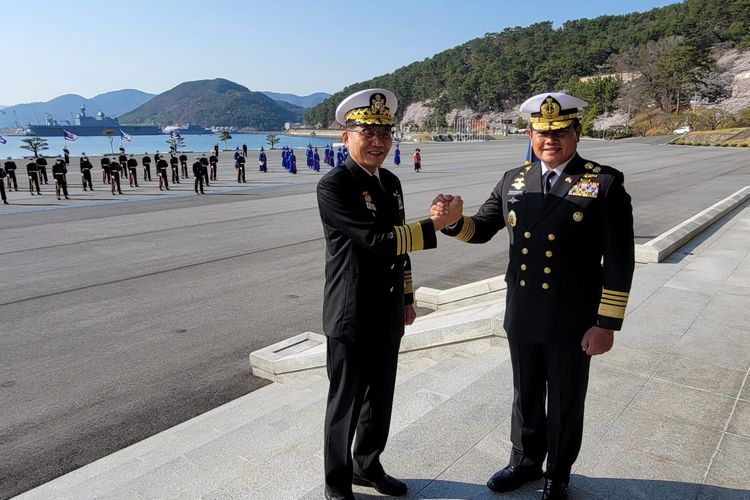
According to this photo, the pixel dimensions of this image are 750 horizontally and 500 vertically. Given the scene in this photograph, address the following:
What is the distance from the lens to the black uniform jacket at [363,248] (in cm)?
244

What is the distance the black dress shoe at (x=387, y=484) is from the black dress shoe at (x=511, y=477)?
1.60 feet

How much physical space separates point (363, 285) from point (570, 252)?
3.44ft

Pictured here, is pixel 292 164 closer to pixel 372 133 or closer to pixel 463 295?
pixel 463 295

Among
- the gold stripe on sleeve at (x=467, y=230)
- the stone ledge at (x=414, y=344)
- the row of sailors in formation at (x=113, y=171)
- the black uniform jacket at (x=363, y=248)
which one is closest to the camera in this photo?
the black uniform jacket at (x=363, y=248)

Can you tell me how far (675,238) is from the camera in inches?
328

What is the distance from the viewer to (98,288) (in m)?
7.93

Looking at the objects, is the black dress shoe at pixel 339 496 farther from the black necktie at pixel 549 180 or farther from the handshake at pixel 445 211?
the black necktie at pixel 549 180

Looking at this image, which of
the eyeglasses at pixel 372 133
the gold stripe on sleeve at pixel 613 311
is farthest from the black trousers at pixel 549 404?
the eyeglasses at pixel 372 133

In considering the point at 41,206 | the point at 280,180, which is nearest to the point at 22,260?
the point at 41,206

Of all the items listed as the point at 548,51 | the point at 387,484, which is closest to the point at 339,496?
the point at 387,484

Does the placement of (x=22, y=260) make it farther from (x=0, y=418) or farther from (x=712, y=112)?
(x=712, y=112)

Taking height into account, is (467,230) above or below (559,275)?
above

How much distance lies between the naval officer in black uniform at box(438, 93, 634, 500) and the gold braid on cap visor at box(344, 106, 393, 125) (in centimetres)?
48

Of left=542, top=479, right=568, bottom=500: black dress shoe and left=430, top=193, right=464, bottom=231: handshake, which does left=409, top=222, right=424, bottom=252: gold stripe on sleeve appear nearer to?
left=430, top=193, right=464, bottom=231: handshake
